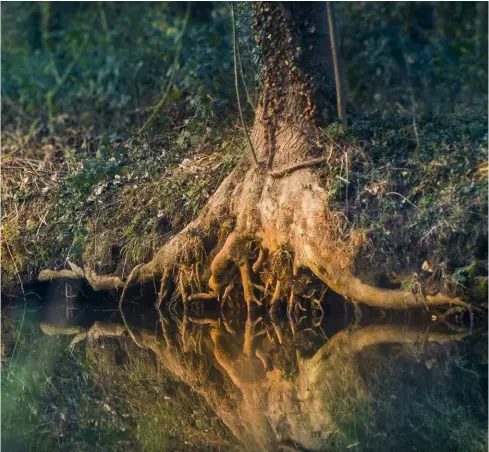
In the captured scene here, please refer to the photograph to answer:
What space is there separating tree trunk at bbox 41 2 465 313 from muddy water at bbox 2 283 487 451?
Result: 428 millimetres

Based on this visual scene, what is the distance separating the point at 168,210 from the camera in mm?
10461

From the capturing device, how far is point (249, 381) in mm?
7180

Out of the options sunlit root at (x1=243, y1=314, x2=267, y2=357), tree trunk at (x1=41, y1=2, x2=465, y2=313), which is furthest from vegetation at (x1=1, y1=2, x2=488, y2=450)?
sunlit root at (x1=243, y1=314, x2=267, y2=357)

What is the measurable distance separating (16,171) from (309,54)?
14.7ft

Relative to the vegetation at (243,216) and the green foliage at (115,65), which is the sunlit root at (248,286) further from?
the green foliage at (115,65)

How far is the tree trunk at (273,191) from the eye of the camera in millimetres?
9453

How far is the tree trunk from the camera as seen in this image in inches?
372

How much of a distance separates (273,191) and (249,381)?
2939 mm

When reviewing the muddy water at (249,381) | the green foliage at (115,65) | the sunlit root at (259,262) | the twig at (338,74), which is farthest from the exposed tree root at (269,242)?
the green foliage at (115,65)

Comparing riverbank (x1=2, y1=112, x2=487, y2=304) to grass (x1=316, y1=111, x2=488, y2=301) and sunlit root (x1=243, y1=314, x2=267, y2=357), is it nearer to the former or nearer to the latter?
grass (x1=316, y1=111, x2=488, y2=301)

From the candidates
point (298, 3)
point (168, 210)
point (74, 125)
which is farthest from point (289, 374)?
point (74, 125)

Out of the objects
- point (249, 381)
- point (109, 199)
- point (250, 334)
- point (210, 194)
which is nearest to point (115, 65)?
point (109, 199)

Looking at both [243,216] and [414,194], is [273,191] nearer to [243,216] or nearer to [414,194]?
[243,216]

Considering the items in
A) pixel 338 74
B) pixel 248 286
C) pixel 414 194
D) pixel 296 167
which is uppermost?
pixel 338 74
